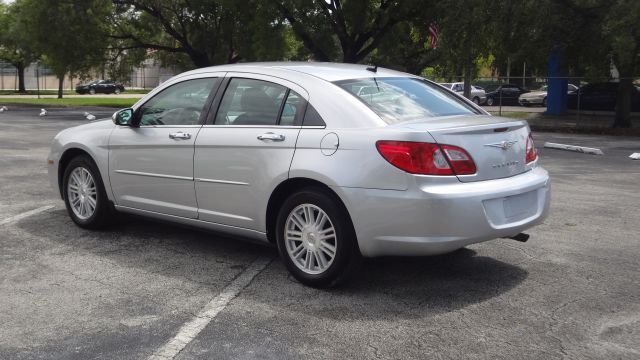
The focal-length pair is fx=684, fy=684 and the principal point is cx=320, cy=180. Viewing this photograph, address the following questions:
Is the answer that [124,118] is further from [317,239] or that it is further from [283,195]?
[317,239]

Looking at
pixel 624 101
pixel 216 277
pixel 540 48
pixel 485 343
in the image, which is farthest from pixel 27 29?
pixel 485 343

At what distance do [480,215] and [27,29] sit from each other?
2995 cm

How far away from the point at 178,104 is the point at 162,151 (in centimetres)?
44

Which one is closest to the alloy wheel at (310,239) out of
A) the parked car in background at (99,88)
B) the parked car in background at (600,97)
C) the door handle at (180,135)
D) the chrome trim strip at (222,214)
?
the chrome trim strip at (222,214)

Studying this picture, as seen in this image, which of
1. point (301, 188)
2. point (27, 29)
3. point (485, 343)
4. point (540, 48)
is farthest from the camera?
point (27, 29)

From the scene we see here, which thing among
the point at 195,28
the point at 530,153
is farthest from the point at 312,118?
the point at 195,28

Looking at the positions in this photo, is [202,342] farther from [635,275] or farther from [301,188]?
[635,275]

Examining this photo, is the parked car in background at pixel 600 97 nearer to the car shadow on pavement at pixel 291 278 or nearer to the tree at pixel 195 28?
the tree at pixel 195 28

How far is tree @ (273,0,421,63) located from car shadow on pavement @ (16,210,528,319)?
21.8m

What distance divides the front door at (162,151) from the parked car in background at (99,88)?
184 ft

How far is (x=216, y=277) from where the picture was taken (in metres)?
5.17

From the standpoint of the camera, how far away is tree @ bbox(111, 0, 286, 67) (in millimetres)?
30141

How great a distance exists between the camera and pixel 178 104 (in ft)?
Answer: 19.4

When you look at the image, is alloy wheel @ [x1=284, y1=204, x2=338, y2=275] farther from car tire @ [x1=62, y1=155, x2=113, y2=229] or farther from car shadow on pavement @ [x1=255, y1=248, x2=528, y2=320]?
car tire @ [x1=62, y1=155, x2=113, y2=229]
